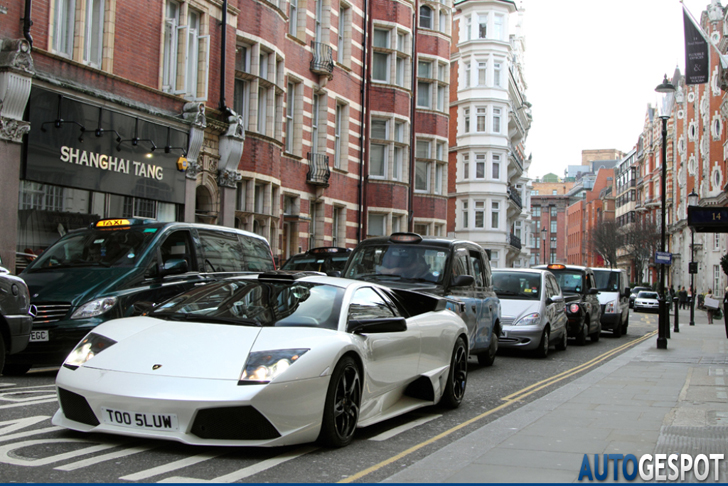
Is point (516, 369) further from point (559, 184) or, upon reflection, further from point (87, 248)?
point (559, 184)

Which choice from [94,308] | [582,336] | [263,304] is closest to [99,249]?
[94,308]

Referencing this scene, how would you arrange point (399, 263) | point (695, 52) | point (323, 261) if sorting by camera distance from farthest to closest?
point (695, 52) → point (323, 261) → point (399, 263)

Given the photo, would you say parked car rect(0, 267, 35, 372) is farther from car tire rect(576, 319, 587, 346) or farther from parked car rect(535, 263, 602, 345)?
car tire rect(576, 319, 587, 346)

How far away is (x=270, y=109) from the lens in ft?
79.4

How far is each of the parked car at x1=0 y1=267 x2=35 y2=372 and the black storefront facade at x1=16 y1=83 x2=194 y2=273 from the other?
300 inches

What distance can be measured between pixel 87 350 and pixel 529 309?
1035 centimetres

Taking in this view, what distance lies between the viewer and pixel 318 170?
28594 mm

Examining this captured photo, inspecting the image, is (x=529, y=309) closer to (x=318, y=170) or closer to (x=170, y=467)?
(x=170, y=467)

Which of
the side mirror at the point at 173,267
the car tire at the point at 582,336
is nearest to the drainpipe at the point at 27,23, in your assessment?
the side mirror at the point at 173,267

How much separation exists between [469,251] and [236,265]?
12.0 feet

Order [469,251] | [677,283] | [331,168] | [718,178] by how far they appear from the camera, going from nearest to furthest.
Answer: [469,251] → [331,168] → [718,178] → [677,283]

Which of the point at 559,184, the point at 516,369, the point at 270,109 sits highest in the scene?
the point at 559,184

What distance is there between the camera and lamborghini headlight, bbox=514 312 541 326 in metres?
14.6

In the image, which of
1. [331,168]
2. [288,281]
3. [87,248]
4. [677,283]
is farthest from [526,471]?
[677,283]
